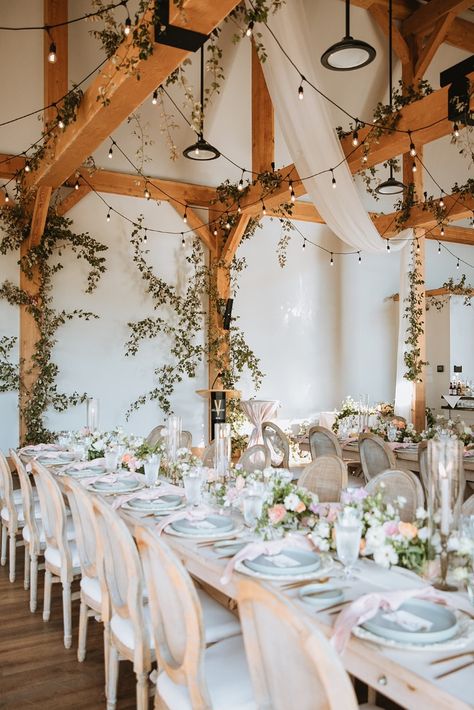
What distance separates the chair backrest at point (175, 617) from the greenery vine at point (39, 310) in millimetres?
6724

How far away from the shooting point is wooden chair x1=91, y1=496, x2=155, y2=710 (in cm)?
239

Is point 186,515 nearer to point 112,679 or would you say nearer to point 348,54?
point 112,679

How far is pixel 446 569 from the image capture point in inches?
82.3

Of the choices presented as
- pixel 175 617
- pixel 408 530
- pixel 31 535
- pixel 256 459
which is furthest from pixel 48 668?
pixel 408 530

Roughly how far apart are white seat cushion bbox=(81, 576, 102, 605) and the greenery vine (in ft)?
18.5

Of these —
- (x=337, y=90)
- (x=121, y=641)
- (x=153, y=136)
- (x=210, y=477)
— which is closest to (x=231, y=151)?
(x=153, y=136)

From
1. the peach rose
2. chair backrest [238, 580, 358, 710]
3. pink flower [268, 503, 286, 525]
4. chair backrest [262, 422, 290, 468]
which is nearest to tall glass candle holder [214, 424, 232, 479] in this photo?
pink flower [268, 503, 286, 525]

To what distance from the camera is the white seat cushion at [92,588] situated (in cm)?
300

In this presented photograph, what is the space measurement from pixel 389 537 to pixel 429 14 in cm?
1030

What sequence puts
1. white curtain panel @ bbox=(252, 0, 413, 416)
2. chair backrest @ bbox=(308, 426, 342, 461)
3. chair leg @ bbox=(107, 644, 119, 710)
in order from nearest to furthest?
chair leg @ bbox=(107, 644, 119, 710), white curtain panel @ bbox=(252, 0, 413, 416), chair backrest @ bbox=(308, 426, 342, 461)

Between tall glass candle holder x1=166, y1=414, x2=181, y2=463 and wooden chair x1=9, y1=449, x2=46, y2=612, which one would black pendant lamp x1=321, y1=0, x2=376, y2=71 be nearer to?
tall glass candle holder x1=166, y1=414, x2=181, y2=463

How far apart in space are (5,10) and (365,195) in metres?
6.40

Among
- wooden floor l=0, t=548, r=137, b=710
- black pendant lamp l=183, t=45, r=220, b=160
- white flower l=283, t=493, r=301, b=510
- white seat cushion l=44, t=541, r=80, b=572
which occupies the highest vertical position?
black pendant lamp l=183, t=45, r=220, b=160

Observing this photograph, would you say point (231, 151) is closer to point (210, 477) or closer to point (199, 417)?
point (199, 417)
